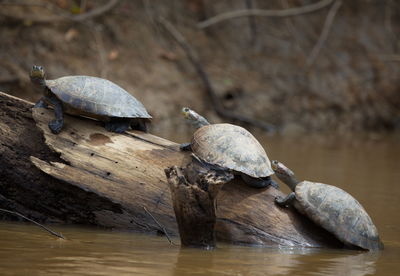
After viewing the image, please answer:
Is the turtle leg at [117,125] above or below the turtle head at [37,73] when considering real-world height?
below

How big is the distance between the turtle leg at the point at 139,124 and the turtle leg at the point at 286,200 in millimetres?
Result: 1315

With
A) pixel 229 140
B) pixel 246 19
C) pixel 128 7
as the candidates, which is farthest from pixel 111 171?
pixel 246 19

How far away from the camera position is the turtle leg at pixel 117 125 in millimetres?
5452

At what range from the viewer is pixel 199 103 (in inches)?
535

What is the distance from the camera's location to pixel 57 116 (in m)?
5.34

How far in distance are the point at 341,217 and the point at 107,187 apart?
1.68 metres

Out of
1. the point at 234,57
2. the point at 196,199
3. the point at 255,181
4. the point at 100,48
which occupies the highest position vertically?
the point at 234,57

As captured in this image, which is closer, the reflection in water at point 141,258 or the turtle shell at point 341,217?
the reflection in water at point 141,258

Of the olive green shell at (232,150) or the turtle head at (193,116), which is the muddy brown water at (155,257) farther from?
the turtle head at (193,116)

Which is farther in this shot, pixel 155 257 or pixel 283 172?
pixel 283 172

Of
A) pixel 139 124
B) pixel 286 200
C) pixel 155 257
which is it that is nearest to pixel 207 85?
pixel 139 124

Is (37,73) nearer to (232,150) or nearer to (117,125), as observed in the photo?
(117,125)

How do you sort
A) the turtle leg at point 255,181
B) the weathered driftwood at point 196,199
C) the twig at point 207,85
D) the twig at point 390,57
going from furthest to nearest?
the twig at point 390,57
the twig at point 207,85
the turtle leg at point 255,181
the weathered driftwood at point 196,199

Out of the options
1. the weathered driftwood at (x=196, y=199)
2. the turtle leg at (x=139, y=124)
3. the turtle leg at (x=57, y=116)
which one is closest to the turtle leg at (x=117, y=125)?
the turtle leg at (x=139, y=124)
